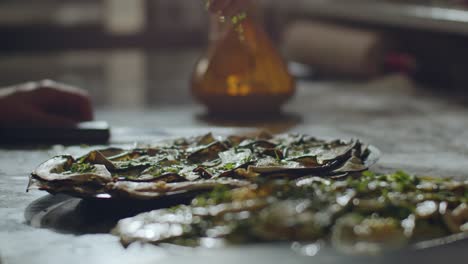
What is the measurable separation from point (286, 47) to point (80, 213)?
2423mm

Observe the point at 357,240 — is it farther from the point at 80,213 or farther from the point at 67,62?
the point at 67,62

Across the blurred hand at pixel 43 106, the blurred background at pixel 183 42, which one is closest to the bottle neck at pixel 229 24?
the blurred hand at pixel 43 106

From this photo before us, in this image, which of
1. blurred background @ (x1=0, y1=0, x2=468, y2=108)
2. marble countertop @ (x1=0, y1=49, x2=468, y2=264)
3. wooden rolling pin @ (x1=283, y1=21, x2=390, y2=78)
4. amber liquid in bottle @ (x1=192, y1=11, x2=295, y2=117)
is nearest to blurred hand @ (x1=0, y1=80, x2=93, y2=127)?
marble countertop @ (x1=0, y1=49, x2=468, y2=264)

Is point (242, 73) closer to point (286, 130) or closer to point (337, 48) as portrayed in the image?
point (286, 130)

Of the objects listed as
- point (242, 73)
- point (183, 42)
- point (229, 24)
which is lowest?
point (183, 42)

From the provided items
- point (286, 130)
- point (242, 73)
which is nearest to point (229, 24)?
point (242, 73)

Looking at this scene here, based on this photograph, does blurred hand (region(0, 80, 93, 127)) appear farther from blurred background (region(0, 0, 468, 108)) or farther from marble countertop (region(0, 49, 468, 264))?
blurred background (region(0, 0, 468, 108))

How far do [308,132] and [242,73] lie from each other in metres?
0.20

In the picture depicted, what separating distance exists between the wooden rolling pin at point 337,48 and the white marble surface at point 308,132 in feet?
0.40

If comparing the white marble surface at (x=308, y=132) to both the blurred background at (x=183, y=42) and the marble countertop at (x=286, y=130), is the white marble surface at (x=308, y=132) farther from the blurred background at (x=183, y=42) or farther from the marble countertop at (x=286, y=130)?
the blurred background at (x=183, y=42)

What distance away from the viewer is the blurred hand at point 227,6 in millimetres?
1708

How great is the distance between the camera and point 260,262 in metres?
0.82

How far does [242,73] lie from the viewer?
6.64ft

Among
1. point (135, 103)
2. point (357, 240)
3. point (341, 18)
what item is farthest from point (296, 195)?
point (341, 18)
